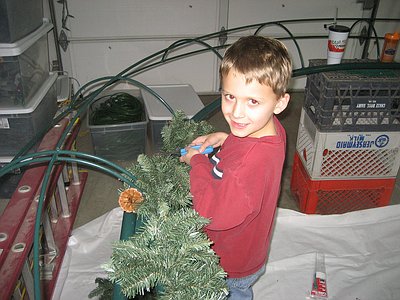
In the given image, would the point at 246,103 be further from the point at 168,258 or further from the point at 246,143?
the point at 168,258

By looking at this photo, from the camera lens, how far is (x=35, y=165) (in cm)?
154

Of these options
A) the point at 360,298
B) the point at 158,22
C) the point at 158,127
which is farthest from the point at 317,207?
the point at 158,22

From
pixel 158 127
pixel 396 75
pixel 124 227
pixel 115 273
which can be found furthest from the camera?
pixel 158 127

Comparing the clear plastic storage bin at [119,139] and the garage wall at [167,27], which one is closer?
the clear plastic storage bin at [119,139]

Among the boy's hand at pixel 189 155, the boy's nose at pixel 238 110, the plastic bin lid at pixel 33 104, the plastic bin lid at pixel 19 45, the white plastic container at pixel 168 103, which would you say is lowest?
the white plastic container at pixel 168 103

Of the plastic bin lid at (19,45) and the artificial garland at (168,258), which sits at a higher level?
the plastic bin lid at (19,45)

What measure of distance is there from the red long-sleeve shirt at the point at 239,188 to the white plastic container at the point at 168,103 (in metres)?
1.36

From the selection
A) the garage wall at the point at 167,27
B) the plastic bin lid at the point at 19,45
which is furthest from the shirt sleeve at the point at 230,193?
the garage wall at the point at 167,27

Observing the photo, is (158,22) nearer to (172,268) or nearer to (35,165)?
(35,165)

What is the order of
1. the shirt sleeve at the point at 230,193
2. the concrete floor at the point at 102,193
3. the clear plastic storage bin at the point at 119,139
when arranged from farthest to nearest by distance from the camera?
the clear plastic storage bin at the point at 119,139, the concrete floor at the point at 102,193, the shirt sleeve at the point at 230,193

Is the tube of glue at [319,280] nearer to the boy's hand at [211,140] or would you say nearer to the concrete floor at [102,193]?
the concrete floor at [102,193]

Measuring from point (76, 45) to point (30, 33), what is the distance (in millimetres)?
1265

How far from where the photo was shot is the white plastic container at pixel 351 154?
1751mm

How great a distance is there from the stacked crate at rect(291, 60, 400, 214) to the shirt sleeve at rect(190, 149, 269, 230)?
1.03 m
